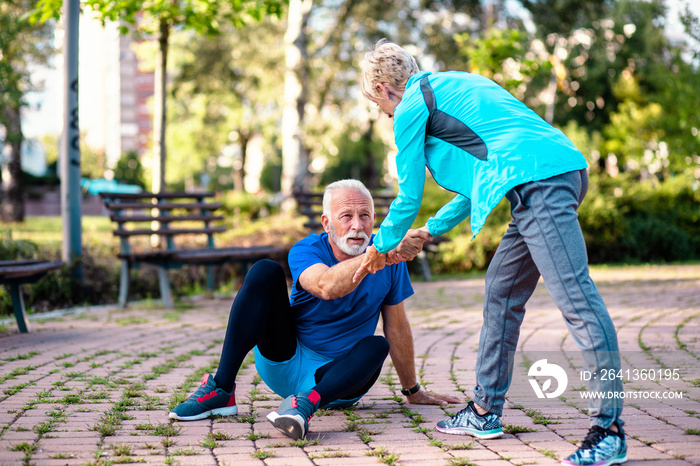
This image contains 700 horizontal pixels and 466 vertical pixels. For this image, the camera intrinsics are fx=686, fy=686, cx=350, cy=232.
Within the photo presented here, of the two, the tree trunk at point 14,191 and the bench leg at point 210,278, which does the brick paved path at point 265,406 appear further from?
the tree trunk at point 14,191

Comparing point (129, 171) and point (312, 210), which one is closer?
point (312, 210)

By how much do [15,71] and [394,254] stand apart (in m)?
12.0

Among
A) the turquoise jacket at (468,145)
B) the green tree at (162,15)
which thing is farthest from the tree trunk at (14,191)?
the turquoise jacket at (468,145)

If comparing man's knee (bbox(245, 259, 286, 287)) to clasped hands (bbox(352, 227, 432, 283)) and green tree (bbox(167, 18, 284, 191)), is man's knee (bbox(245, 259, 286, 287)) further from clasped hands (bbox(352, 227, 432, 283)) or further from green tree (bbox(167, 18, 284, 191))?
green tree (bbox(167, 18, 284, 191))

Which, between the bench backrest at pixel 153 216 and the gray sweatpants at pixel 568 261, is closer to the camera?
the gray sweatpants at pixel 568 261

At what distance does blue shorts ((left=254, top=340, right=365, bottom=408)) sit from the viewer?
3369mm

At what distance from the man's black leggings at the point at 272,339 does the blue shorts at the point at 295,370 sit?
0.20 ft

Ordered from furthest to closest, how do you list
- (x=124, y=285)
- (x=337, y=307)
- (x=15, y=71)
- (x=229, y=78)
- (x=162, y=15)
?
(x=229, y=78)
(x=15, y=71)
(x=162, y=15)
(x=124, y=285)
(x=337, y=307)

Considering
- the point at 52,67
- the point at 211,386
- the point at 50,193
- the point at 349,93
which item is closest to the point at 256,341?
the point at 211,386

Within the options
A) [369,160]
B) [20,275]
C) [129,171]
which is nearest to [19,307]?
[20,275]

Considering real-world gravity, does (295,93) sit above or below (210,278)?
above

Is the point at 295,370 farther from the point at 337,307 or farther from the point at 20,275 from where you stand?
the point at 20,275

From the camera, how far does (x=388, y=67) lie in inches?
121

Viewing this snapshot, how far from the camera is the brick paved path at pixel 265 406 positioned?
2.83 metres
